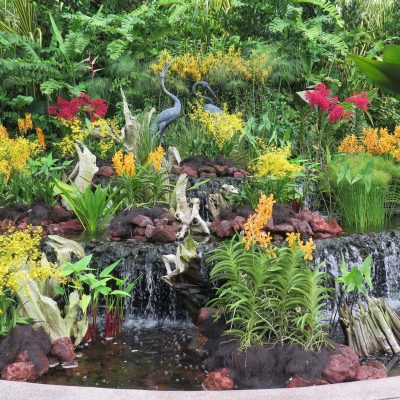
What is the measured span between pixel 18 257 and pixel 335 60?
7.91 metres

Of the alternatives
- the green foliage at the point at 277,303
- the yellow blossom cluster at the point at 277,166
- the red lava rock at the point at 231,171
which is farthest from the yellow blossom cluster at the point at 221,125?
the green foliage at the point at 277,303

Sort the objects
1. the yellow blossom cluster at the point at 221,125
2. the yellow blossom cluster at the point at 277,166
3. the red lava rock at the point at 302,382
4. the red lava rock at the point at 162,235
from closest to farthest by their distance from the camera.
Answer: the red lava rock at the point at 302,382, the red lava rock at the point at 162,235, the yellow blossom cluster at the point at 277,166, the yellow blossom cluster at the point at 221,125

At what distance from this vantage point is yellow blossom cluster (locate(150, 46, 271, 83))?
925 centimetres

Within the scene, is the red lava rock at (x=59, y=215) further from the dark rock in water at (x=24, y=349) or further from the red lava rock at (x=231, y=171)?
the dark rock in water at (x=24, y=349)

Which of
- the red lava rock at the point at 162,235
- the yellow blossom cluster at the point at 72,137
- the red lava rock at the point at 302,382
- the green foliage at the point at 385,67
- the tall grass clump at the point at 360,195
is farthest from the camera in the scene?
the green foliage at the point at 385,67

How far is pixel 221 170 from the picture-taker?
279 inches

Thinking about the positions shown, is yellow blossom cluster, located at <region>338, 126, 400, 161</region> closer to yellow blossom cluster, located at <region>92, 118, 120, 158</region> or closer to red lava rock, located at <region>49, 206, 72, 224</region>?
yellow blossom cluster, located at <region>92, 118, 120, 158</region>

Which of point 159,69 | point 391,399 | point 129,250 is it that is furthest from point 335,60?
point 391,399

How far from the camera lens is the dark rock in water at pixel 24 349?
363cm

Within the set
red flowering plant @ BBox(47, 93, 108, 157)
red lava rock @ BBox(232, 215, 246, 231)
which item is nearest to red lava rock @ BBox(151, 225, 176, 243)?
red lava rock @ BBox(232, 215, 246, 231)

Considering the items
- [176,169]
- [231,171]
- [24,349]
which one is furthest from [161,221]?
[24,349]

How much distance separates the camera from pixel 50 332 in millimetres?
3992

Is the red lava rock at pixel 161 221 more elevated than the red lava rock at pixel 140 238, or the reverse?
the red lava rock at pixel 161 221

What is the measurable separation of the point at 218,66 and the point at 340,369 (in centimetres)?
662
